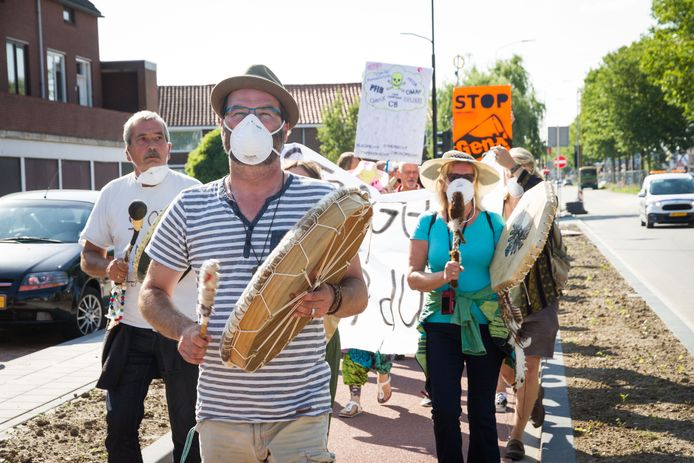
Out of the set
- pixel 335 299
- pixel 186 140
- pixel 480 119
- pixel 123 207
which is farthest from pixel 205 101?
pixel 335 299

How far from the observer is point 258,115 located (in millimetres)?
3195

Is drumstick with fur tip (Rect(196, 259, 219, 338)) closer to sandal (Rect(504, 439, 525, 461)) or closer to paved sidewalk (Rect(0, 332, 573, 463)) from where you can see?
paved sidewalk (Rect(0, 332, 573, 463))

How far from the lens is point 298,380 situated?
303cm

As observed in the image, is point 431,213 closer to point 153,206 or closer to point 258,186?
point 153,206

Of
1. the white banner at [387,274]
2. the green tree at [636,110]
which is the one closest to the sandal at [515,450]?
the white banner at [387,274]

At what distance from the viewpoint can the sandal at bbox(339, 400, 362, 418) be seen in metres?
7.23

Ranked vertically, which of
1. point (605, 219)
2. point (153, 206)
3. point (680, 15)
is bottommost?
point (605, 219)

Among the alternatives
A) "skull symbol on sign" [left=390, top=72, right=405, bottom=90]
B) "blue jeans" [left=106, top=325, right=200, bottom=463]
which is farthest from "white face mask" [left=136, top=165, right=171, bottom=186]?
"skull symbol on sign" [left=390, top=72, right=405, bottom=90]

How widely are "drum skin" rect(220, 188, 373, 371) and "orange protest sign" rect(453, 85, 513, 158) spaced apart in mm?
11542

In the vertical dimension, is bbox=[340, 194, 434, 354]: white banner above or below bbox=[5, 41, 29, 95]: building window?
below

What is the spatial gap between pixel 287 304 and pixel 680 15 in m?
48.5

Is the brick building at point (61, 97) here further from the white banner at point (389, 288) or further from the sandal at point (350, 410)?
the sandal at point (350, 410)

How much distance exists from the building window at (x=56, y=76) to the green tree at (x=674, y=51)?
29177mm

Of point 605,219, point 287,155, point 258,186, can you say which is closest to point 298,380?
point 258,186
